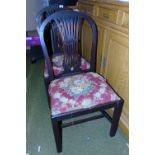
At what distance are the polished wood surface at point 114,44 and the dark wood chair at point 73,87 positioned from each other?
150 mm

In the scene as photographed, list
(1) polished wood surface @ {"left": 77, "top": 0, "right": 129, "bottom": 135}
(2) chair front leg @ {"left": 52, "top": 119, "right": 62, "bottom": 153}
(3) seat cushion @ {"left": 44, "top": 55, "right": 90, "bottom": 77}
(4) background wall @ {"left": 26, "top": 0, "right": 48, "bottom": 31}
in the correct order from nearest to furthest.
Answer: (2) chair front leg @ {"left": 52, "top": 119, "right": 62, "bottom": 153}
(1) polished wood surface @ {"left": 77, "top": 0, "right": 129, "bottom": 135}
(3) seat cushion @ {"left": 44, "top": 55, "right": 90, "bottom": 77}
(4) background wall @ {"left": 26, "top": 0, "right": 48, "bottom": 31}

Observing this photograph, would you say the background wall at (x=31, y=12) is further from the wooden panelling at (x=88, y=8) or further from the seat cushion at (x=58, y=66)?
the seat cushion at (x=58, y=66)

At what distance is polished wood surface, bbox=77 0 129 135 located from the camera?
111 centimetres

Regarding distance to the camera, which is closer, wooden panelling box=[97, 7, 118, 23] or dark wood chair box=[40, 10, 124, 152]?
dark wood chair box=[40, 10, 124, 152]

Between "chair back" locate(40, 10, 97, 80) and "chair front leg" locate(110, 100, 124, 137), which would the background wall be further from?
"chair front leg" locate(110, 100, 124, 137)

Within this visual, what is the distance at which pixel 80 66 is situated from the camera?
52.5 inches

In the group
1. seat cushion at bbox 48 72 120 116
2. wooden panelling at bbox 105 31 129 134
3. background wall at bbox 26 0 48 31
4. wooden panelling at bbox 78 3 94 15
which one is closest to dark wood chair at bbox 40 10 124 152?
seat cushion at bbox 48 72 120 116

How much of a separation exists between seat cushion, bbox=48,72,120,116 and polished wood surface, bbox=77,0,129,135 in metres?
0.19
